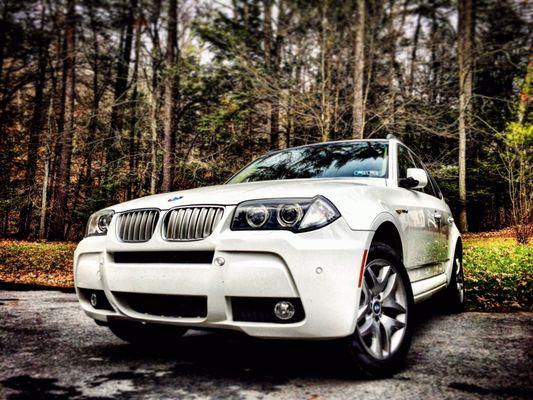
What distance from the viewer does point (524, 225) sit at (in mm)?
11391

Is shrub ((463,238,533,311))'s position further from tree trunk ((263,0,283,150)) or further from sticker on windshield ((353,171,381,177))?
tree trunk ((263,0,283,150))

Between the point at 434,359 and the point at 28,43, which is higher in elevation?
the point at 28,43

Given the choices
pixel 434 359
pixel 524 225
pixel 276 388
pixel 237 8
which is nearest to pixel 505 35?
pixel 524 225

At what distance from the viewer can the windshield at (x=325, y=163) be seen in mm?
3980

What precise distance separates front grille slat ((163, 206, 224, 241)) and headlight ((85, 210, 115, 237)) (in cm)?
66

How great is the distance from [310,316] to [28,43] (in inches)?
695

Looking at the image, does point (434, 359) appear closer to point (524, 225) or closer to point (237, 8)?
point (524, 225)

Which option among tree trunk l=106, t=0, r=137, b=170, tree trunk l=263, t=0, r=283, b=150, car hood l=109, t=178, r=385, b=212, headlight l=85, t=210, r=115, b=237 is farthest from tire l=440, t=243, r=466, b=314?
tree trunk l=106, t=0, r=137, b=170

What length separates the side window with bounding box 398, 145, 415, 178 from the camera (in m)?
4.19

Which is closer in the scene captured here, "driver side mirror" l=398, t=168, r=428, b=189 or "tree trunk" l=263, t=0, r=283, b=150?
"driver side mirror" l=398, t=168, r=428, b=189

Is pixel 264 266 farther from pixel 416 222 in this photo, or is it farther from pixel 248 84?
pixel 248 84

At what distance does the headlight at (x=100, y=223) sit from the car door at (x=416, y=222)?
2.10 m

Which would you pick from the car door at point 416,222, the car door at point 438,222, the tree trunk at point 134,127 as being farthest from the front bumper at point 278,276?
the tree trunk at point 134,127

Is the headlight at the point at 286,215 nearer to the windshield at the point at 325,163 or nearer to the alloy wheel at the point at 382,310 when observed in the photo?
the alloy wheel at the point at 382,310
